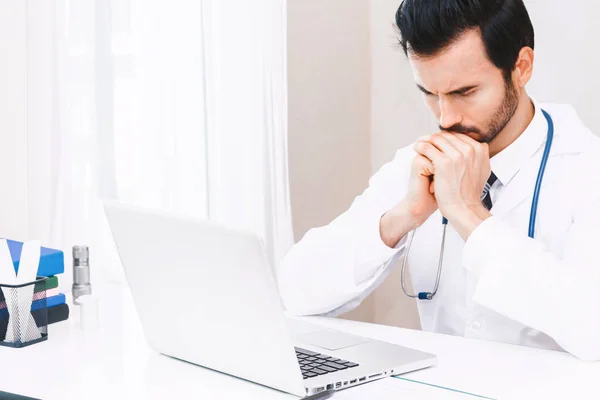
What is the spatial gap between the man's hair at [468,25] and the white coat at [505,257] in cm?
17

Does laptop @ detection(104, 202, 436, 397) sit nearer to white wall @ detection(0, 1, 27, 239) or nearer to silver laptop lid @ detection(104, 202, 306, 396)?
silver laptop lid @ detection(104, 202, 306, 396)

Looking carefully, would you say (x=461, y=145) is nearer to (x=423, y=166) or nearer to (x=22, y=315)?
(x=423, y=166)

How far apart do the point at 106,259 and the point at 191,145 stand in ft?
1.34

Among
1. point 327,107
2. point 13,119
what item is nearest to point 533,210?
point 13,119

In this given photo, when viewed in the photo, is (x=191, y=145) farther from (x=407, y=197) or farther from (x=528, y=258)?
(x=528, y=258)

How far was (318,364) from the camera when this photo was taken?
4.02ft

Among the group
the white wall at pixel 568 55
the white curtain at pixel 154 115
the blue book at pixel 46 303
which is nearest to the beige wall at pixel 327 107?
the white curtain at pixel 154 115

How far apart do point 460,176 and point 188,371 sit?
0.63 m

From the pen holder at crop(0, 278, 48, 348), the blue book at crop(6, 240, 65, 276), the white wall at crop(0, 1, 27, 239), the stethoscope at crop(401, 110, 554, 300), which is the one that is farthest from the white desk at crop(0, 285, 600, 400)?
the white wall at crop(0, 1, 27, 239)

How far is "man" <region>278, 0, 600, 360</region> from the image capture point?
5.19 ft

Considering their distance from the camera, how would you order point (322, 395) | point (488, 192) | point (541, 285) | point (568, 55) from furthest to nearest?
point (568, 55) → point (488, 192) → point (541, 285) → point (322, 395)

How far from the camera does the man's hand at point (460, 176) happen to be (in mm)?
1515

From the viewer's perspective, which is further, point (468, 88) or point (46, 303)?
point (468, 88)

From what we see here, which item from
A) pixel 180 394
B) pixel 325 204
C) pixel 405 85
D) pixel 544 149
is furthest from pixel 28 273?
pixel 405 85
